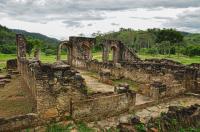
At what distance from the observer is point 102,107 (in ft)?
38.7

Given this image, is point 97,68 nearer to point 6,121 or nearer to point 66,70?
point 66,70

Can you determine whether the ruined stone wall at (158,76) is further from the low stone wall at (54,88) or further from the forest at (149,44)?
the forest at (149,44)

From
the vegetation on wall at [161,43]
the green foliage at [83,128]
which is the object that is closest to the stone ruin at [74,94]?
the green foliage at [83,128]

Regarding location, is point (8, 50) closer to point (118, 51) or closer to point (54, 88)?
point (118, 51)

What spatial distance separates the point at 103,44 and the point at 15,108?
1870cm

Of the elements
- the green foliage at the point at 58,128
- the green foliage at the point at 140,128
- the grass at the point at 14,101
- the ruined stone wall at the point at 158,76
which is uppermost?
the ruined stone wall at the point at 158,76

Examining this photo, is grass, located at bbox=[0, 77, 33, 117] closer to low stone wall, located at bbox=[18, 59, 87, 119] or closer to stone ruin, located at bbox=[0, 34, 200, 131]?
stone ruin, located at bbox=[0, 34, 200, 131]

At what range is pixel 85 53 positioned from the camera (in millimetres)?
30156

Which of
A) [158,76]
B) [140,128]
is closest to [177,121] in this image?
[140,128]

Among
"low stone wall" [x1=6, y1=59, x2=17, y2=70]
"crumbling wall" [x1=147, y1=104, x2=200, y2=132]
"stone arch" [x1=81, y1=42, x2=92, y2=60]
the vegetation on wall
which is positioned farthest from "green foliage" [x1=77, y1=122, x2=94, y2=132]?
the vegetation on wall

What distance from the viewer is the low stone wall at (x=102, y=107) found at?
1126cm

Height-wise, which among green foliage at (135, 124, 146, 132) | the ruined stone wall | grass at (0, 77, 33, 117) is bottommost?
green foliage at (135, 124, 146, 132)

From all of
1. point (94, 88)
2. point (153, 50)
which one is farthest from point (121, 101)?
point (153, 50)

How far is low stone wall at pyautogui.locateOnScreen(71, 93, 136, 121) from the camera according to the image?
1126cm
